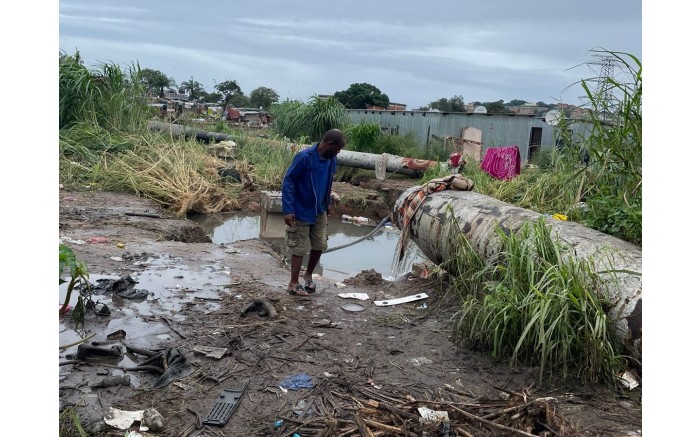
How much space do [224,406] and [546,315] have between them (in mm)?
1958

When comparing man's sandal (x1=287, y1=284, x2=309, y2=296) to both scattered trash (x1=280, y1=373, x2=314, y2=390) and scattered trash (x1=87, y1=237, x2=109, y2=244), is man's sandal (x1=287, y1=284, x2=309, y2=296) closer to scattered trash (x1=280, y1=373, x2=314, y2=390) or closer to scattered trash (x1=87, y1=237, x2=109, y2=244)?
scattered trash (x1=280, y1=373, x2=314, y2=390)

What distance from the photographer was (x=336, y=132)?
16.6 feet

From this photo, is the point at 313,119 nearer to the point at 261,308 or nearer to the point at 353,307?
the point at 353,307

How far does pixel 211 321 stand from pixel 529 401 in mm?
2514

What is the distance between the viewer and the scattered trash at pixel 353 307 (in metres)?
5.11

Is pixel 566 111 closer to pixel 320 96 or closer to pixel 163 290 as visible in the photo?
pixel 163 290

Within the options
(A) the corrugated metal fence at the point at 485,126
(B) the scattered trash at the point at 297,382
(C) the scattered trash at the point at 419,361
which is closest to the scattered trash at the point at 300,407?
(B) the scattered trash at the point at 297,382

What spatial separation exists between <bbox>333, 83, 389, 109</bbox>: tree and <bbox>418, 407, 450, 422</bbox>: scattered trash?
42951 millimetres

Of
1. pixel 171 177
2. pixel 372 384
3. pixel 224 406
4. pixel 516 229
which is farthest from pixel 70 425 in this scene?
pixel 171 177

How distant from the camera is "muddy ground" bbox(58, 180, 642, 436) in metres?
3.01

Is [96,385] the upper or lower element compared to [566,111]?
lower

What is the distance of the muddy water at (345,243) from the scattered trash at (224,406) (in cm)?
386

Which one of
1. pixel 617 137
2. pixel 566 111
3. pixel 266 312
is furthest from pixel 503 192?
pixel 266 312

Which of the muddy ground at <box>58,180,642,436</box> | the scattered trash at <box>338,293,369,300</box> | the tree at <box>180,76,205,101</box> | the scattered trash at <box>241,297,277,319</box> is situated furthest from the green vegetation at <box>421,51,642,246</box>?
the tree at <box>180,76,205,101</box>
